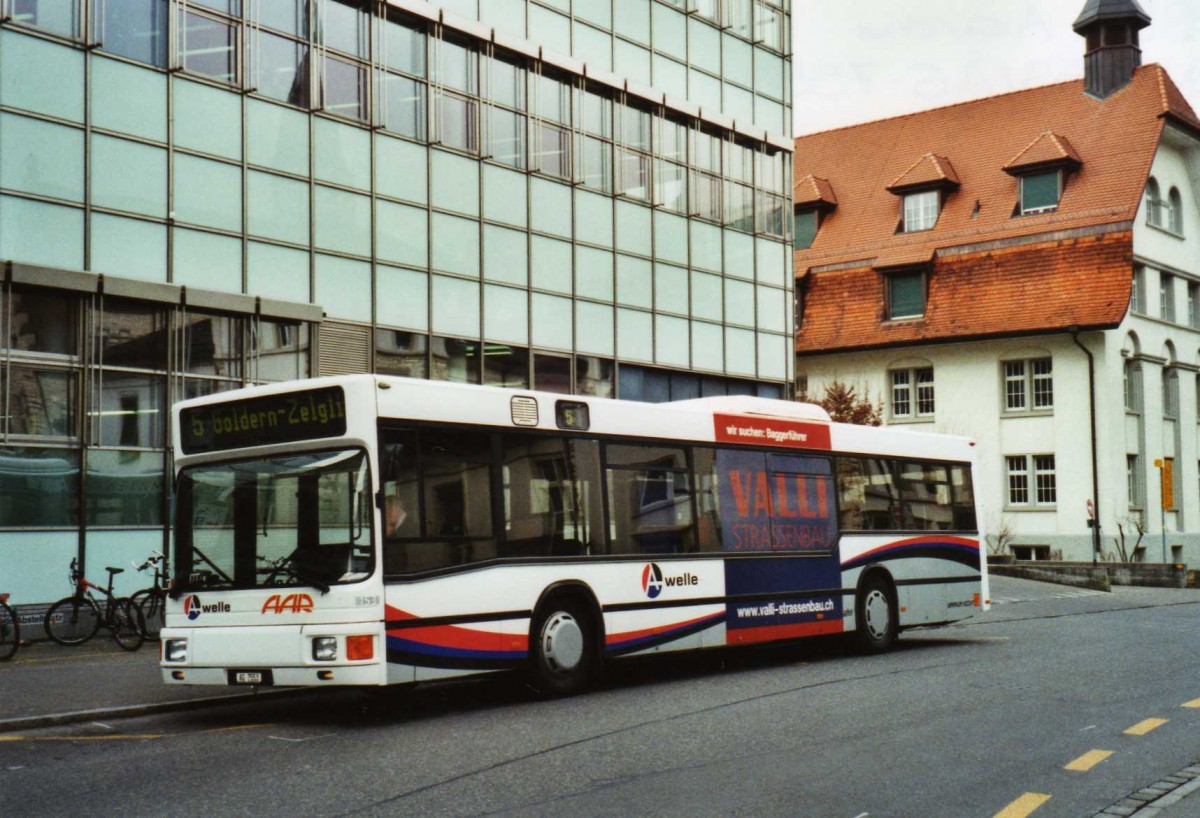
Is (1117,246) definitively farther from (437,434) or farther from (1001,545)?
(437,434)

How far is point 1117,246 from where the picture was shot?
4591 cm

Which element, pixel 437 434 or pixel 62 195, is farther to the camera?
pixel 62 195

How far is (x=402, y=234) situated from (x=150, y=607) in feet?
27.0

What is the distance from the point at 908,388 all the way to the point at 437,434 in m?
42.0

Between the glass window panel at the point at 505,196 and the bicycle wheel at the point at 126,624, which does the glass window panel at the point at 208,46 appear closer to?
the glass window panel at the point at 505,196

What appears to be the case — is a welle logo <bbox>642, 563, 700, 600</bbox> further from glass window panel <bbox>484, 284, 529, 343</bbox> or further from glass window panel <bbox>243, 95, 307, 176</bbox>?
glass window panel <bbox>484, 284, 529, 343</bbox>

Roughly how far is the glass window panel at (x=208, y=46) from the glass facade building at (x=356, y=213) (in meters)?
0.05

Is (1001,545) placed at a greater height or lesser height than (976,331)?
lesser

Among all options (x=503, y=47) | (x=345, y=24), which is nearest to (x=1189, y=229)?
(x=503, y=47)

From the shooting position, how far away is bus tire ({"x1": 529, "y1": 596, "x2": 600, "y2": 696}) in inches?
503

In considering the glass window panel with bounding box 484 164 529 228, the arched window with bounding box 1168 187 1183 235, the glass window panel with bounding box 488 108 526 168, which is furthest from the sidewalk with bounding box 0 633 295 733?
the arched window with bounding box 1168 187 1183 235

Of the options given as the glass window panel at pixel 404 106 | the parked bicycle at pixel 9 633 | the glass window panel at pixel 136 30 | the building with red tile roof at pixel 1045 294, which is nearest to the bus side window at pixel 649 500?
the parked bicycle at pixel 9 633

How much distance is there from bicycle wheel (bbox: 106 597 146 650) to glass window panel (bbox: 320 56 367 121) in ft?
28.6

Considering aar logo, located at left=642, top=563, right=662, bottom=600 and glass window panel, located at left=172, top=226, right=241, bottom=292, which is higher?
glass window panel, located at left=172, top=226, right=241, bottom=292
